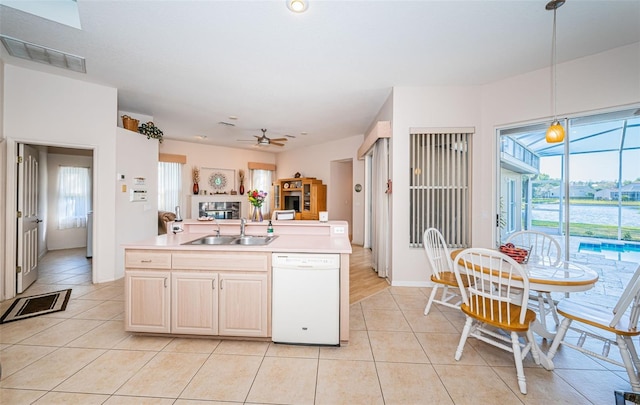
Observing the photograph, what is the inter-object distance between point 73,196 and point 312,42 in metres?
6.91

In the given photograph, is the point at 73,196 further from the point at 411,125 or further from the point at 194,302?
the point at 411,125

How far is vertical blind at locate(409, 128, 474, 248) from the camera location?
357 cm

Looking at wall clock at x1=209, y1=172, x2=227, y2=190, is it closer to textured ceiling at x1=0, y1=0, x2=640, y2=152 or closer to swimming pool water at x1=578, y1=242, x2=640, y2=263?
textured ceiling at x1=0, y1=0, x2=640, y2=152

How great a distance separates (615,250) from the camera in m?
2.84

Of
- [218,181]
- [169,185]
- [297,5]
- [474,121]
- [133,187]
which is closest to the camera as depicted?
[297,5]

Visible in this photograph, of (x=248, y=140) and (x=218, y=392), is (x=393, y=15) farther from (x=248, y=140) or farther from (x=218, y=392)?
(x=248, y=140)

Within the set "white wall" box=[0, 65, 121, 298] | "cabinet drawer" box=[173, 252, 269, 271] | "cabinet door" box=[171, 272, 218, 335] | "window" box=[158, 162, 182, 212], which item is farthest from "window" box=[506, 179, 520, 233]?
"window" box=[158, 162, 182, 212]

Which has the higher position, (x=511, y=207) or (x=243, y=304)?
(x=511, y=207)

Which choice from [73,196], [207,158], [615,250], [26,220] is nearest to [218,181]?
[207,158]

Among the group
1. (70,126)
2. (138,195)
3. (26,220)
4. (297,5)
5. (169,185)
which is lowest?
(26,220)

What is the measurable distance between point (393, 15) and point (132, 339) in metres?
3.66

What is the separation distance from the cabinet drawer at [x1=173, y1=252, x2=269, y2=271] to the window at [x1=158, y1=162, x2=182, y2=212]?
17.2ft

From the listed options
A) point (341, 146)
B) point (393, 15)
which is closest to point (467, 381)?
point (393, 15)

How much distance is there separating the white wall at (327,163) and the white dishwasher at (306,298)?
4.52 meters
